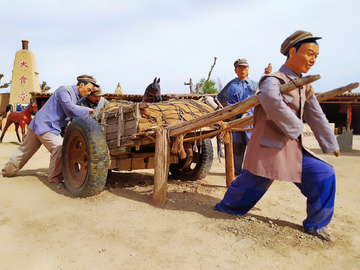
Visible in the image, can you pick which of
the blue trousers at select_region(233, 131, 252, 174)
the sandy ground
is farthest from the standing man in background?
the sandy ground

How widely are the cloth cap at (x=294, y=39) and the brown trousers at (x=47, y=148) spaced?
327 cm

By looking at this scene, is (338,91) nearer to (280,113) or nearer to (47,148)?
(280,113)

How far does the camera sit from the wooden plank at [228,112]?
→ 213 centimetres

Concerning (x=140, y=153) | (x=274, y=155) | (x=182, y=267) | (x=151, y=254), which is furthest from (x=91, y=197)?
(x=274, y=155)

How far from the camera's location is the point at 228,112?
8.63ft

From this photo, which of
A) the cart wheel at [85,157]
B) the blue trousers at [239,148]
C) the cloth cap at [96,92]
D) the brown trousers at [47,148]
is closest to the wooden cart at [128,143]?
the cart wheel at [85,157]

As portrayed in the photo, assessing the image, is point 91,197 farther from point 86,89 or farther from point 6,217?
point 86,89

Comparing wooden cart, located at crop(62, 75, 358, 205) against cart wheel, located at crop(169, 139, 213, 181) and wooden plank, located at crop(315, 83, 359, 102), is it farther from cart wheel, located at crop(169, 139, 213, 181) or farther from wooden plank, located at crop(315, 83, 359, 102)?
wooden plank, located at crop(315, 83, 359, 102)

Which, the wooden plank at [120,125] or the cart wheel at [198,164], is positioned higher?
the wooden plank at [120,125]

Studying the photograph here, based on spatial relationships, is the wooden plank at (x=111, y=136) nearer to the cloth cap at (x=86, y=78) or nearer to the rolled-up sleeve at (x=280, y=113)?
the cloth cap at (x=86, y=78)

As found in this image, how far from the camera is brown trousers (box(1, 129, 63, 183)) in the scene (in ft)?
13.6

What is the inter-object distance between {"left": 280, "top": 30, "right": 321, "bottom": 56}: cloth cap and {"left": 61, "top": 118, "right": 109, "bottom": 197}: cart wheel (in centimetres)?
222

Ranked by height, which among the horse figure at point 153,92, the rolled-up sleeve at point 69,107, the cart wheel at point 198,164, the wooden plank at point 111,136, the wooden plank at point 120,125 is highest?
the horse figure at point 153,92

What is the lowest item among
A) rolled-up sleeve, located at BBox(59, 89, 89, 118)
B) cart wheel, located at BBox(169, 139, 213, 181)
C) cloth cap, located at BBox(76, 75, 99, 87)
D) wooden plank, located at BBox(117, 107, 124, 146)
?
cart wheel, located at BBox(169, 139, 213, 181)
